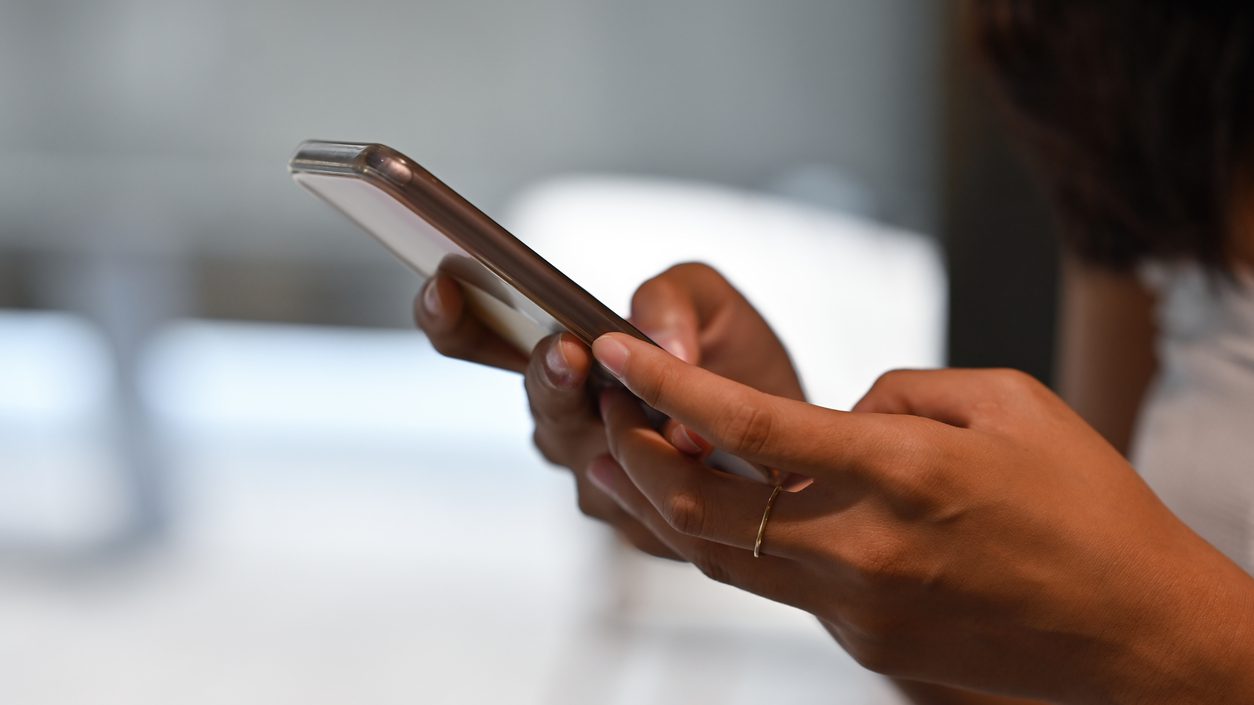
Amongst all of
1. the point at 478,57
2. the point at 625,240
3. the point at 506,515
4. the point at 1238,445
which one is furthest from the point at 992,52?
the point at 506,515

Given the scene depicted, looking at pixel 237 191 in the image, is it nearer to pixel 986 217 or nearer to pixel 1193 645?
pixel 986 217

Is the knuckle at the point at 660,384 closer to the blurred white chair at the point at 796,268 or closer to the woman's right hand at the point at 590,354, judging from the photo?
the woman's right hand at the point at 590,354

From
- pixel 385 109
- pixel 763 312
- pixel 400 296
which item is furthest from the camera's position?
pixel 400 296

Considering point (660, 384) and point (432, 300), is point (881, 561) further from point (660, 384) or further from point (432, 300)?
point (432, 300)

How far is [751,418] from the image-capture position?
0.36 meters

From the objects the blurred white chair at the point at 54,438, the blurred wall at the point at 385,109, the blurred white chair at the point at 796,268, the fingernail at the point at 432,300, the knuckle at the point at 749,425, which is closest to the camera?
the knuckle at the point at 749,425

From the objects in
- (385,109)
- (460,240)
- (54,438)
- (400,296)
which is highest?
(385,109)

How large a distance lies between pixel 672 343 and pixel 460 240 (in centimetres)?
17

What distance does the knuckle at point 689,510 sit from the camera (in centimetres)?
41

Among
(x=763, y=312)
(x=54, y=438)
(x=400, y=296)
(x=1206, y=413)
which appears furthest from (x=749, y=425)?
(x=54, y=438)

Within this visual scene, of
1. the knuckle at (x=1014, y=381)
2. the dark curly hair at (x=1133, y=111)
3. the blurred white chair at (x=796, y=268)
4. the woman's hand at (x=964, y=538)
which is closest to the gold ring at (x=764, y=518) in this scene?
the woman's hand at (x=964, y=538)

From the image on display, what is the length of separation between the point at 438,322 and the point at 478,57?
1549 millimetres

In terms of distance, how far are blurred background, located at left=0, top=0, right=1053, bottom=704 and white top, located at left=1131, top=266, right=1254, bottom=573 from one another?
0.61 metres

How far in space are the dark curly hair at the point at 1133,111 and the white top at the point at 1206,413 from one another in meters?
0.03
